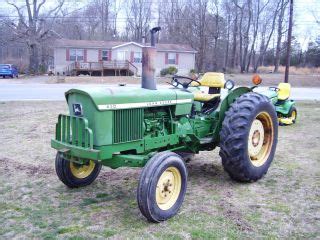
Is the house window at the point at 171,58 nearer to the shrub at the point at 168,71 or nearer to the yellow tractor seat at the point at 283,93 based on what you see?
the shrub at the point at 168,71

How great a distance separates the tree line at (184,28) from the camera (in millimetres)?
40031

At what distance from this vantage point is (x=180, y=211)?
4.27 metres

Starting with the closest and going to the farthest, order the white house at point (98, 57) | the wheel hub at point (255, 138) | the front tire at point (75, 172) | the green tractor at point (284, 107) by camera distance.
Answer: the front tire at point (75, 172) → the wheel hub at point (255, 138) → the green tractor at point (284, 107) → the white house at point (98, 57)

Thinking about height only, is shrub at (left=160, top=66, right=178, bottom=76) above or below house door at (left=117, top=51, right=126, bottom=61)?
below

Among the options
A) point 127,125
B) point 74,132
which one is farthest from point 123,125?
point 74,132

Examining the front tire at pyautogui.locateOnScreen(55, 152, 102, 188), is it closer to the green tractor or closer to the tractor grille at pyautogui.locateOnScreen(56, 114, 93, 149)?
the tractor grille at pyautogui.locateOnScreen(56, 114, 93, 149)

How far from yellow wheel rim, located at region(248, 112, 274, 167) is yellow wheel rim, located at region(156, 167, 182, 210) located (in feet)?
4.83

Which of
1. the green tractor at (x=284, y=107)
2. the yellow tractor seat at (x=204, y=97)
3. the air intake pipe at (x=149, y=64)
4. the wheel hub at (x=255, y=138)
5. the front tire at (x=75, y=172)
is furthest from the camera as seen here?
the green tractor at (x=284, y=107)

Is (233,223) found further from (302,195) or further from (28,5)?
(28,5)

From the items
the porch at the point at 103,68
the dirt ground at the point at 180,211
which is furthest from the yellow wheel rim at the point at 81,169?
the porch at the point at 103,68

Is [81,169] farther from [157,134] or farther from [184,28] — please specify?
[184,28]

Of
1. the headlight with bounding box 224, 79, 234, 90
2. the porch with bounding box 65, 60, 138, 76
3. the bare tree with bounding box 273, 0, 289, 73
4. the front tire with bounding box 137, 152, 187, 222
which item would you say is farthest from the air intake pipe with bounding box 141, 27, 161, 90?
the bare tree with bounding box 273, 0, 289, 73

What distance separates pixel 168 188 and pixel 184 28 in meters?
45.8

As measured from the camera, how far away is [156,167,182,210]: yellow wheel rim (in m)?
4.02
